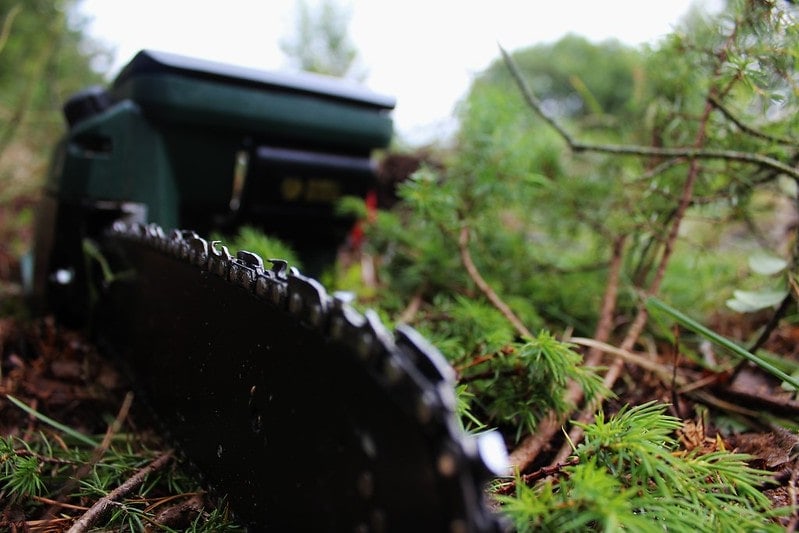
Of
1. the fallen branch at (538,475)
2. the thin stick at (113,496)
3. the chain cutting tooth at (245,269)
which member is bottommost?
the thin stick at (113,496)

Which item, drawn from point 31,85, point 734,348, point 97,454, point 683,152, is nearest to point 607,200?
point 683,152

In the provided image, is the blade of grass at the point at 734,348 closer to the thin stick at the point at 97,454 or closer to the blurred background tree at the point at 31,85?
the thin stick at the point at 97,454

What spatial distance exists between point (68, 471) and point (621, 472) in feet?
2.34

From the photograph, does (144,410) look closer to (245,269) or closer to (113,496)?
(113,496)

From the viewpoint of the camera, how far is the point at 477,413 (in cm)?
83

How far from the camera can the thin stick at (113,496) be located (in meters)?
0.62

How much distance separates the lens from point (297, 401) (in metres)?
0.53

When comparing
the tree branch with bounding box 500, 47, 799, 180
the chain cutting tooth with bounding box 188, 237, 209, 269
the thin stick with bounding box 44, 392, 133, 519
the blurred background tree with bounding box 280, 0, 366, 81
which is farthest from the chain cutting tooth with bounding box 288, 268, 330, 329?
the blurred background tree with bounding box 280, 0, 366, 81

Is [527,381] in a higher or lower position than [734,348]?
lower

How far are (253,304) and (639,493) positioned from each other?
0.43m

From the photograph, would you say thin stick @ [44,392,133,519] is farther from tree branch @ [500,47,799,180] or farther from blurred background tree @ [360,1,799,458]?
tree branch @ [500,47,799,180]

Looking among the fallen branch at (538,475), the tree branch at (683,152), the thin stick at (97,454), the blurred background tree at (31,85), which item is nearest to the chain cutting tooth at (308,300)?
the fallen branch at (538,475)

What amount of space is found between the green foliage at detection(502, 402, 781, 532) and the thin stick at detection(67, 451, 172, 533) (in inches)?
18.3

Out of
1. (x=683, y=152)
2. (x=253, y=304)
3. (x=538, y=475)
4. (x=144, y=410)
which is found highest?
(x=683, y=152)
